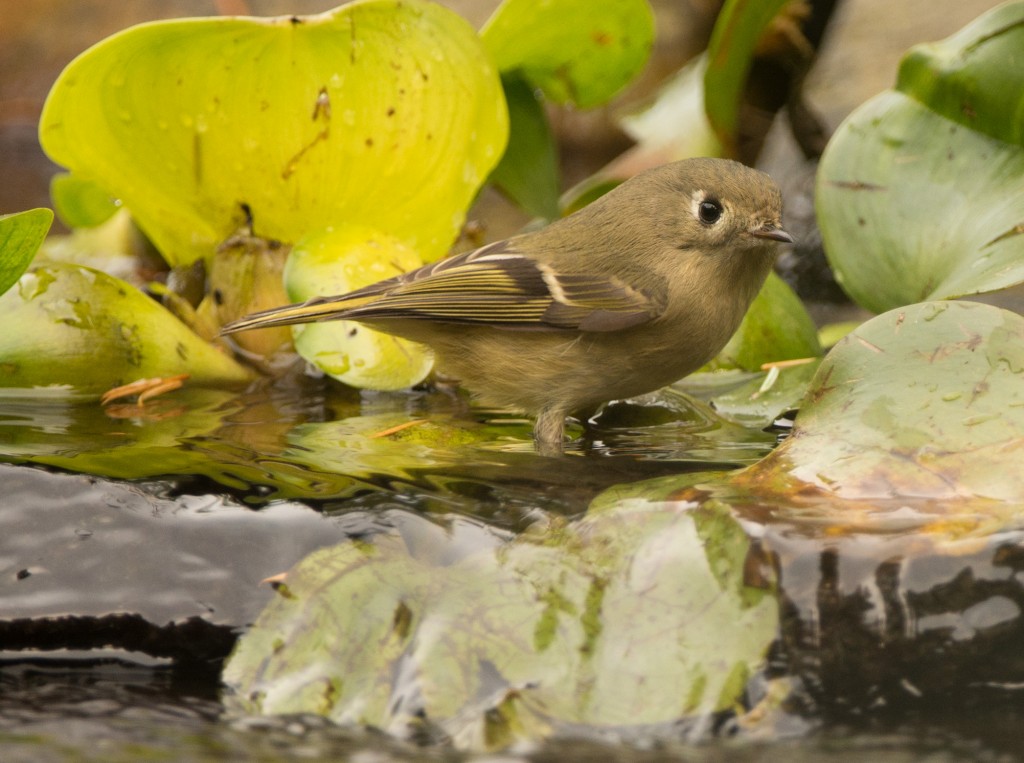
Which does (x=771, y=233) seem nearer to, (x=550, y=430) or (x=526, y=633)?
(x=550, y=430)

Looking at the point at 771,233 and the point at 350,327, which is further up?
the point at 771,233

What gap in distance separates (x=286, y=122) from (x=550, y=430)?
1.17 metres

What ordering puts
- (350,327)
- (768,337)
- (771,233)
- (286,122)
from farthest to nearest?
1. (768,337)
2. (350,327)
3. (286,122)
4. (771,233)

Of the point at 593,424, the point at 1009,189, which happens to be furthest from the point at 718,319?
the point at 1009,189

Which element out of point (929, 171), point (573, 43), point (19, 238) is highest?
point (573, 43)

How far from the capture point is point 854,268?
3533 millimetres

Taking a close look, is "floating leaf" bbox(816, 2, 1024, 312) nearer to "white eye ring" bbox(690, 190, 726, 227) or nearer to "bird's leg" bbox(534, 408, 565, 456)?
"white eye ring" bbox(690, 190, 726, 227)

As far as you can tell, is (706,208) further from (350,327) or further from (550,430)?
(350,327)

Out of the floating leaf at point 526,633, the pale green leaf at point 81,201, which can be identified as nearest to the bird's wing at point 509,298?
the floating leaf at point 526,633

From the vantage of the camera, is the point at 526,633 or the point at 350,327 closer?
the point at 526,633

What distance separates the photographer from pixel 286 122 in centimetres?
342

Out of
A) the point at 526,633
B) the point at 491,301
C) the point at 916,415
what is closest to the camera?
the point at 526,633

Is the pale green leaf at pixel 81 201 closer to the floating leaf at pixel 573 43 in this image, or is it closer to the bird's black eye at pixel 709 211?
the floating leaf at pixel 573 43

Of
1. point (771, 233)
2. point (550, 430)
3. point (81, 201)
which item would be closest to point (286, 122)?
point (550, 430)
